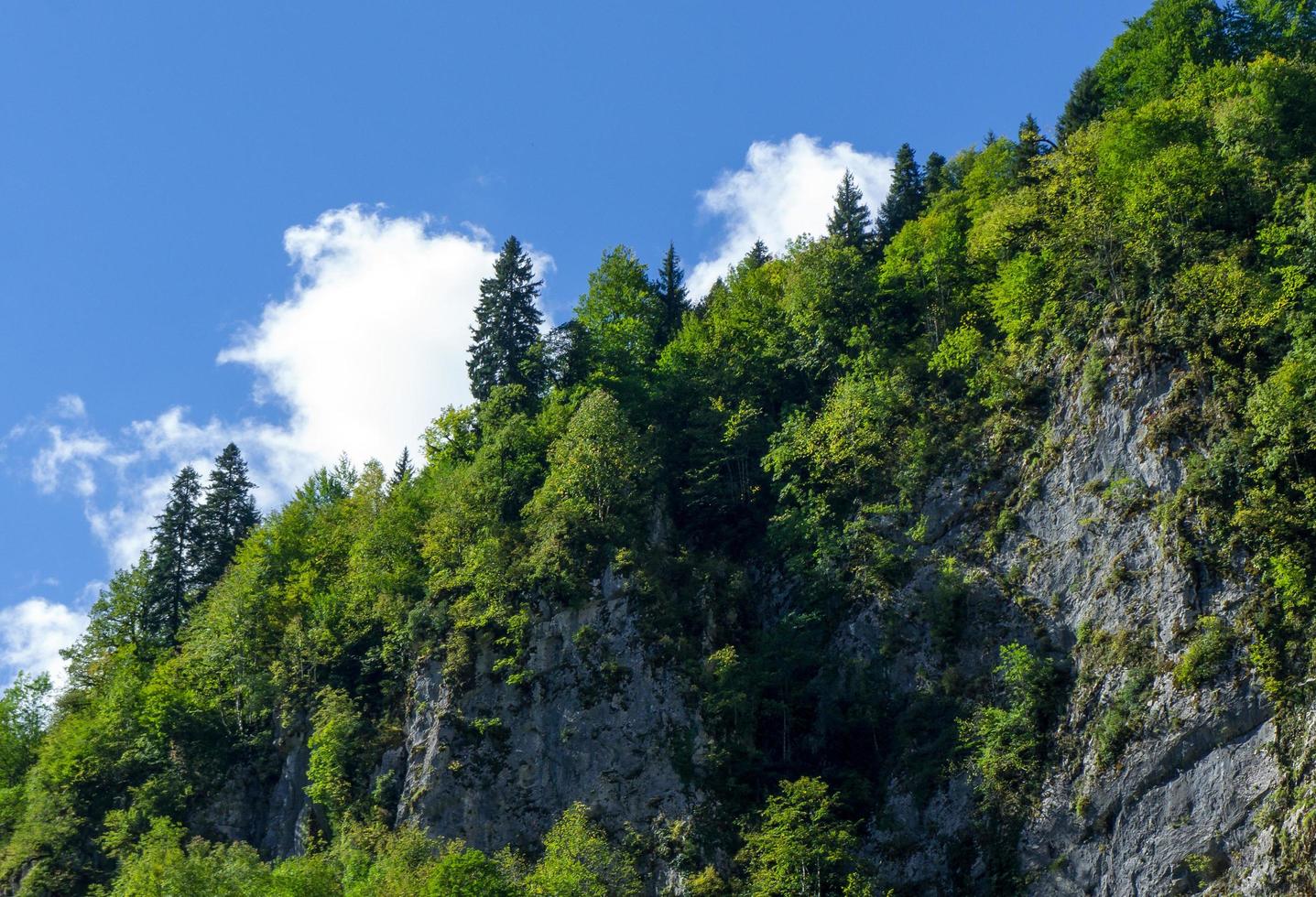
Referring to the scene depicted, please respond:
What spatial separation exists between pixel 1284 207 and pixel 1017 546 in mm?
16599

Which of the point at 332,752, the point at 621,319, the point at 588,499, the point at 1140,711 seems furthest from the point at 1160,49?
the point at 332,752

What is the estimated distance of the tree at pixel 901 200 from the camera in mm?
72250

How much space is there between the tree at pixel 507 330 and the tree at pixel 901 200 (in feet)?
65.6

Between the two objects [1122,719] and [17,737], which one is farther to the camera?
[17,737]

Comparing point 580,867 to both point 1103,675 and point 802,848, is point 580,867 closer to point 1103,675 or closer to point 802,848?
point 802,848

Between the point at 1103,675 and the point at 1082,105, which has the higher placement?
the point at 1082,105

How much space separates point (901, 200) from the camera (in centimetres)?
7338

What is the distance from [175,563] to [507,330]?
73.0ft

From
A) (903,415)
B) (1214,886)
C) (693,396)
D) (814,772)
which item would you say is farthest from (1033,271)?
(1214,886)

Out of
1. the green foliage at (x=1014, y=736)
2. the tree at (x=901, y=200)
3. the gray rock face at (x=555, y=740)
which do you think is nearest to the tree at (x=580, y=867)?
the gray rock face at (x=555, y=740)

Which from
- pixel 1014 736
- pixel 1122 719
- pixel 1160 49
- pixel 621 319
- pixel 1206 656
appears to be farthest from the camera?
pixel 621 319

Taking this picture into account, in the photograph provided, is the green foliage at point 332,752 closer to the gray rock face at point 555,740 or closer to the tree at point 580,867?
the gray rock face at point 555,740


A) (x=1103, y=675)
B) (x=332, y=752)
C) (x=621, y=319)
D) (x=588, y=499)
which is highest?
(x=621, y=319)

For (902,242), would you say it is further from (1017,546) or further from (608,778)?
(608,778)
